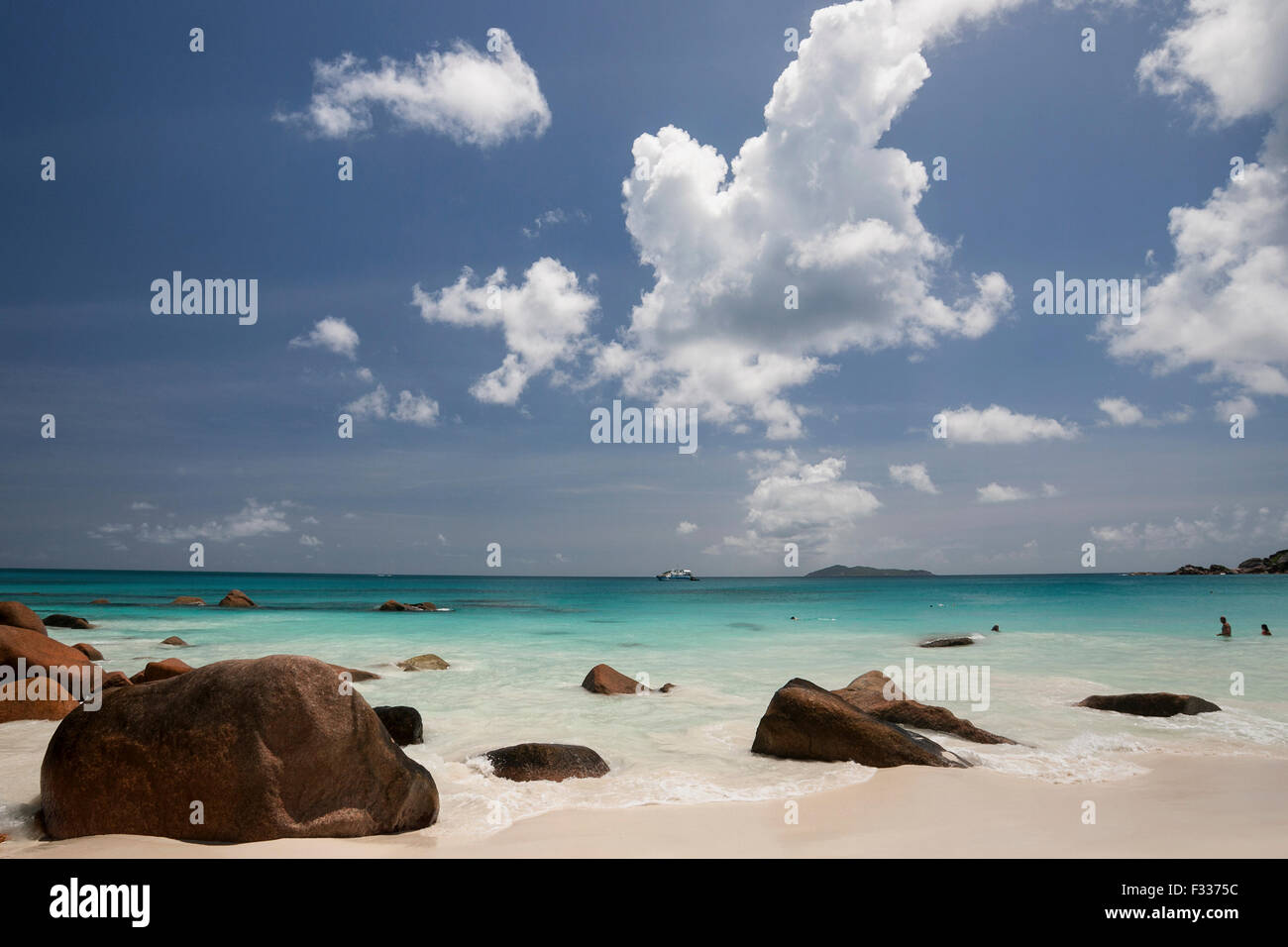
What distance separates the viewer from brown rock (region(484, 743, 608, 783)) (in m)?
7.09

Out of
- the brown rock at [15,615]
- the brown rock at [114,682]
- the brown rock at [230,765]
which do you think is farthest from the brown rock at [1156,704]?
the brown rock at [15,615]

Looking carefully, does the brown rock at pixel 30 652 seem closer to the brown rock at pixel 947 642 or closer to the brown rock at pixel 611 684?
the brown rock at pixel 611 684

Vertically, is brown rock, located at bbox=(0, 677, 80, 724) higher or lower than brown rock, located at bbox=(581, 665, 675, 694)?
higher

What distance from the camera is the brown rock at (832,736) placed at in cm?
740

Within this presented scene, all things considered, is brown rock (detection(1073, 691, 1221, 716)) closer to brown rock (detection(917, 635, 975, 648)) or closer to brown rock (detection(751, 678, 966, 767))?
brown rock (detection(751, 678, 966, 767))

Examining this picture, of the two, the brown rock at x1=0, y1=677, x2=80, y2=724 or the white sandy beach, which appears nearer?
the white sandy beach

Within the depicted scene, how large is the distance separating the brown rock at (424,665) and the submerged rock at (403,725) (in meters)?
7.49

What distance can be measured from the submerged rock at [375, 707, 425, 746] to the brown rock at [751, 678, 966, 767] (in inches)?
180

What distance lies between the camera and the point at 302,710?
17.0 ft

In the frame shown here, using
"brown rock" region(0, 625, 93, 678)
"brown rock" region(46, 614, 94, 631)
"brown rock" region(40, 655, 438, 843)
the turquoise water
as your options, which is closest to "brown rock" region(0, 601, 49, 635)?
the turquoise water
